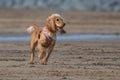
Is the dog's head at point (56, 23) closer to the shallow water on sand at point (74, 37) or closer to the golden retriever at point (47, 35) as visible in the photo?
the golden retriever at point (47, 35)

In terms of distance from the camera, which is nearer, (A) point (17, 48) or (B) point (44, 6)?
(A) point (17, 48)

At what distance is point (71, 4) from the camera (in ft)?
144

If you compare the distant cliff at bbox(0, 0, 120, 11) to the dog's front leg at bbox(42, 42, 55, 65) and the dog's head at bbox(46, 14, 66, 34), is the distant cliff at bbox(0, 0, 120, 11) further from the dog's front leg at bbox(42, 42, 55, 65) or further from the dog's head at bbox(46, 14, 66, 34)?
the dog's head at bbox(46, 14, 66, 34)

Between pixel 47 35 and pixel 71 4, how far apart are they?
96.7 feet

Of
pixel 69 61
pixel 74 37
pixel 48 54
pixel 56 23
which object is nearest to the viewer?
pixel 56 23

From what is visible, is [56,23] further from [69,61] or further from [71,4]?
[71,4]

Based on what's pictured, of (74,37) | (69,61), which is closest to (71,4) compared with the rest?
(74,37)

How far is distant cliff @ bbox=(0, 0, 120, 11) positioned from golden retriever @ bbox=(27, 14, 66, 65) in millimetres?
27871

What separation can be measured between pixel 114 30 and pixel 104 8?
14.7 m

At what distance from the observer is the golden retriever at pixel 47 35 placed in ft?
47.4

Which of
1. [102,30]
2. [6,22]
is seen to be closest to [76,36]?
[102,30]

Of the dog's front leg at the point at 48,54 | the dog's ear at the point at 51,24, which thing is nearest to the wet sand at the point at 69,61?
the dog's front leg at the point at 48,54

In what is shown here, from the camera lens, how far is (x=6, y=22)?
33.4 m

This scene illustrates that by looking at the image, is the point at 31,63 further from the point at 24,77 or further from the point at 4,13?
the point at 4,13
